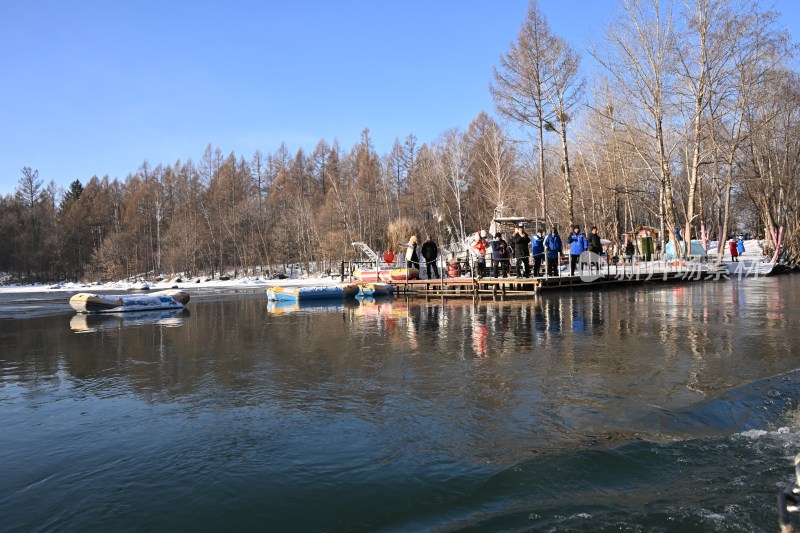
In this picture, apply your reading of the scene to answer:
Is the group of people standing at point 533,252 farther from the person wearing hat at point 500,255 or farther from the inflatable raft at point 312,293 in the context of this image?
the inflatable raft at point 312,293

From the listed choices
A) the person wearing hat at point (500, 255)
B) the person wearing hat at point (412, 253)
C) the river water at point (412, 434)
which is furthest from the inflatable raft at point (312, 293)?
the river water at point (412, 434)

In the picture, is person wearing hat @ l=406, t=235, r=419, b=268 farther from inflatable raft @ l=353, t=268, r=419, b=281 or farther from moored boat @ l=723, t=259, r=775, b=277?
moored boat @ l=723, t=259, r=775, b=277

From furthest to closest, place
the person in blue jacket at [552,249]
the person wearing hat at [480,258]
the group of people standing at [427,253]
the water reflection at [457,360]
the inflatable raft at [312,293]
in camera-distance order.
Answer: the group of people standing at [427,253]
the person wearing hat at [480,258]
the inflatable raft at [312,293]
the person in blue jacket at [552,249]
the water reflection at [457,360]

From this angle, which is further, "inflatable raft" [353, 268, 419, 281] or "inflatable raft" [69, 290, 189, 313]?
"inflatable raft" [353, 268, 419, 281]

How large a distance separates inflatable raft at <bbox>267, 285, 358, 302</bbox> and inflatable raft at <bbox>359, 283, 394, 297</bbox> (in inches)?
13.1

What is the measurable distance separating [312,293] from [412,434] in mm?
17298

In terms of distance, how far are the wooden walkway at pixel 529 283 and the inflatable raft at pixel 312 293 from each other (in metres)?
2.60

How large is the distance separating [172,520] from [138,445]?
1.59 metres

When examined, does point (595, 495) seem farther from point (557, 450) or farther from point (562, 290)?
point (562, 290)

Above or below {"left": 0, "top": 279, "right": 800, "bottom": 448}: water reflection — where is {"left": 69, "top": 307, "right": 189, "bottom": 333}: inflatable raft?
above

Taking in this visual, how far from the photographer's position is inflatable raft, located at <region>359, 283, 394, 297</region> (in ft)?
74.7

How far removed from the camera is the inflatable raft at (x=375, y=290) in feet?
74.7

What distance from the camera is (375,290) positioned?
2295 centimetres

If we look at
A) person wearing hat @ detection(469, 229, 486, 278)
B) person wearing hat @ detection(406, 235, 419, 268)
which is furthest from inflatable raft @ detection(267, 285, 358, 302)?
person wearing hat @ detection(469, 229, 486, 278)
